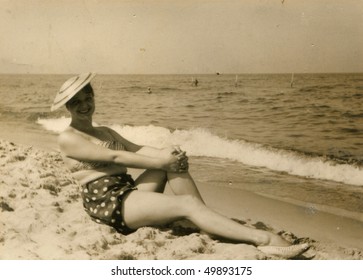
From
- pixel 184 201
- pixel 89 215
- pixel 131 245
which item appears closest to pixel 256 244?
pixel 184 201

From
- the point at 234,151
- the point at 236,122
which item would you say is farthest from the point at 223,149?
the point at 236,122

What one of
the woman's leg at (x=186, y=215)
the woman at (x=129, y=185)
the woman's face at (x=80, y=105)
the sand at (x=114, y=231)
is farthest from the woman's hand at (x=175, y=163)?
the woman's face at (x=80, y=105)

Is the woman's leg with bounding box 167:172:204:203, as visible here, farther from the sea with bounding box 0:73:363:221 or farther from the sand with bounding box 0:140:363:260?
the sea with bounding box 0:73:363:221

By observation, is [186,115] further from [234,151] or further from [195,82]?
[234,151]

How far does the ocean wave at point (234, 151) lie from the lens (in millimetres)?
3318

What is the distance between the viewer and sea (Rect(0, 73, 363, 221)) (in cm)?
329

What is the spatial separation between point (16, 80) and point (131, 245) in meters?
1.74

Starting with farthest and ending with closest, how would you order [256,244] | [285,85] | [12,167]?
[285,85]
[12,167]
[256,244]

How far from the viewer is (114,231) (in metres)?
2.55

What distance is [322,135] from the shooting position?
3.45 metres

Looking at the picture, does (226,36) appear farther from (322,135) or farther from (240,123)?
(322,135)

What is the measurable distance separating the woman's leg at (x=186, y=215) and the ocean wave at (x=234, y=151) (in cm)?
90

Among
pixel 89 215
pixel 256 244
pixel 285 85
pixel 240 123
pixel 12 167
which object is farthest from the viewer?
pixel 285 85

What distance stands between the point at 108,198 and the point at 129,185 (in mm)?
152
